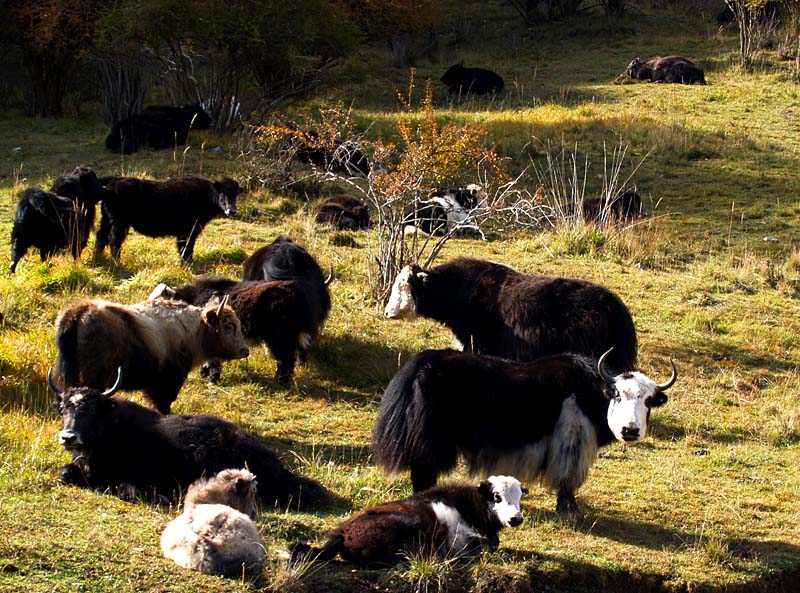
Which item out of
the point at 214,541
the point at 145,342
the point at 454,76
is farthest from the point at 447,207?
the point at 454,76

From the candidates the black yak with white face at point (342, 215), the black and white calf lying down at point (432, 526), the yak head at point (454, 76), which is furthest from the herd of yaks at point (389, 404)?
the yak head at point (454, 76)

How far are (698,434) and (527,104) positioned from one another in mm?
15058

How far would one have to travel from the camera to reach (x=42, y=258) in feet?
38.8

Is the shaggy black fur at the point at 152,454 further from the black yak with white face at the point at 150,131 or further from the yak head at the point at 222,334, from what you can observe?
the black yak with white face at the point at 150,131

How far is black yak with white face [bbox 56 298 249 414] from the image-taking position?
7980 mm

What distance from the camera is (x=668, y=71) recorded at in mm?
24484

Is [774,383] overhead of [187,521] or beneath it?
beneath

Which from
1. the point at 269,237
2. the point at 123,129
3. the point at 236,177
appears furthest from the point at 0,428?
the point at 123,129

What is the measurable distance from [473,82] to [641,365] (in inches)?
621

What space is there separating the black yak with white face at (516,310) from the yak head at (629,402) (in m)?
1.71

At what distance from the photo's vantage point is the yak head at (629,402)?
282 inches

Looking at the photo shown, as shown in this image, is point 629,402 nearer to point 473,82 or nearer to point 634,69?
point 473,82

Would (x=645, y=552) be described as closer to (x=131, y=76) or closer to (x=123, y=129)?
(x=123, y=129)

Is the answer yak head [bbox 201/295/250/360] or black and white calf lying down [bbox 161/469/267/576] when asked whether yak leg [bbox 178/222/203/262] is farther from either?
black and white calf lying down [bbox 161/469/267/576]
